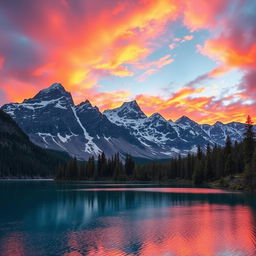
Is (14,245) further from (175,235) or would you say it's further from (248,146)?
(248,146)

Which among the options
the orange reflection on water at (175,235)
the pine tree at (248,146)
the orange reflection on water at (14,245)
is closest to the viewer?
the orange reflection on water at (14,245)

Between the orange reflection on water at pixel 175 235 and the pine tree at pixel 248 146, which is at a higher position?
the pine tree at pixel 248 146

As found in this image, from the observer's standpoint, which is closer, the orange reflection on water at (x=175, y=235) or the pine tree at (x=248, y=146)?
the orange reflection on water at (x=175, y=235)

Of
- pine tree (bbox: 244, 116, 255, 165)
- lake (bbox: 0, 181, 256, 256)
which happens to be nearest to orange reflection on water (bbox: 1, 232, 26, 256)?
lake (bbox: 0, 181, 256, 256)

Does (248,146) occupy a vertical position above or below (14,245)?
above

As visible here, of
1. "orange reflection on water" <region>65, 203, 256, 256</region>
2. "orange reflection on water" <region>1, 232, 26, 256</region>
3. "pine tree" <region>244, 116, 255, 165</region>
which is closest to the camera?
"orange reflection on water" <region>1, 232, 26, 256</region>

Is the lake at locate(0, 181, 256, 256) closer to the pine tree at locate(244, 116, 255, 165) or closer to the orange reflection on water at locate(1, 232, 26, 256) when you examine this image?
the orange reflection on water at locate(1, 232, 26, 256)

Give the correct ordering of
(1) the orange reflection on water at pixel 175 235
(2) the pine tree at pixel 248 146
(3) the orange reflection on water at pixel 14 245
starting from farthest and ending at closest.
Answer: (2) the pine tree at pixel 248 146 < (1) the orange reflection on water at pixel 175 235 < (3) the orange reflection on water at pixel 14 245

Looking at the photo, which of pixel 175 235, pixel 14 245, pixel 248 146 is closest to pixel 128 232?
pixel 175 235

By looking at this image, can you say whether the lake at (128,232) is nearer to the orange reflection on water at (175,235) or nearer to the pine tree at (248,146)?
the orange reflection on water at (175,235)

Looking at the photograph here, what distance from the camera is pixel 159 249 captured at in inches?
1419

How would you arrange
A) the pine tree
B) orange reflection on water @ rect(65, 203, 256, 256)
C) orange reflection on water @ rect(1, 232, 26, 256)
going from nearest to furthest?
orange reflection on water @ rect(1, 232, 26, 256), orange reflection on water @ rect(65, 203, 256, 256), the pine tree

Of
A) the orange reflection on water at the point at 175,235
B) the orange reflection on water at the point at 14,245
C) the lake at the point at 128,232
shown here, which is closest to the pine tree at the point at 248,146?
the lake at the point at 128,232

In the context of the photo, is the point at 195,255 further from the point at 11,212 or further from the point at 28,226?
the point at 11,212
